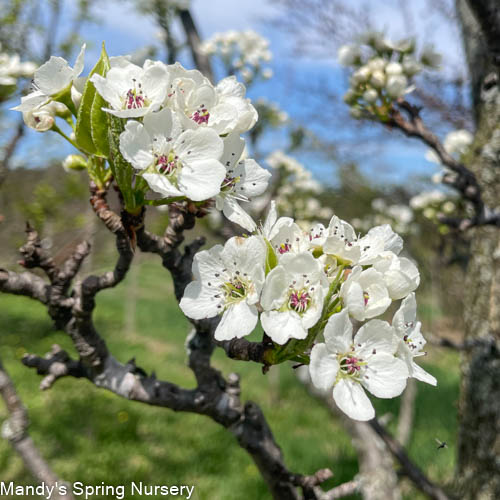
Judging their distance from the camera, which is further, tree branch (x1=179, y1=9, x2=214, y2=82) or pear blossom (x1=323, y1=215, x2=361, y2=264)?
tree branch (x1=179, y1=9, x2=214, y2=82)

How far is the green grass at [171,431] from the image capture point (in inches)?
130

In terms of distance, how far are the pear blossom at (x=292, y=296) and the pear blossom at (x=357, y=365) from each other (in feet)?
0.15

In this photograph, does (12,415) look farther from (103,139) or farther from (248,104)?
(248,104)

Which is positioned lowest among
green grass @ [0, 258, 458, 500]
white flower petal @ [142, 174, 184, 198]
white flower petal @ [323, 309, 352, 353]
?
green grass @ [0, 258, 458, 500]

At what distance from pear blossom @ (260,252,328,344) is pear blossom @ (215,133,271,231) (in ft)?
0.47

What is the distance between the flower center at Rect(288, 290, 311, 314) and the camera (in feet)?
2.76

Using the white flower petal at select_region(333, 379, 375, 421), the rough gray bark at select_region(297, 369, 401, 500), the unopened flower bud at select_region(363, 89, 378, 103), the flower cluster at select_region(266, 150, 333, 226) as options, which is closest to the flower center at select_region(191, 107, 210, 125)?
the white flower petal at select_region(333, 379, 375, 421)

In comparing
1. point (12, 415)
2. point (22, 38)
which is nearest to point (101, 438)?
point (12, 415)

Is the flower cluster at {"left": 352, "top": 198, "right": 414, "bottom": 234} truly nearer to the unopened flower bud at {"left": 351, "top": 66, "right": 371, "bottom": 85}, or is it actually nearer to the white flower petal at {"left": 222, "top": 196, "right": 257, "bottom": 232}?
the unopened flower bud at {"left": 351, "top": 66, "right": 371, "bottom": 85}

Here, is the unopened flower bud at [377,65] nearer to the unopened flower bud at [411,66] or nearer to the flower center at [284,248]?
the unopened flower bud at [411,66]

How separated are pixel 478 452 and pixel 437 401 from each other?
3721 mm

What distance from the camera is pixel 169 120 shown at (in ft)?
2.87

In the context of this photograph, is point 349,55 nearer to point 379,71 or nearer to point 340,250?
point 379,71

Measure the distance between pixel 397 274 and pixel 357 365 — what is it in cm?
19
